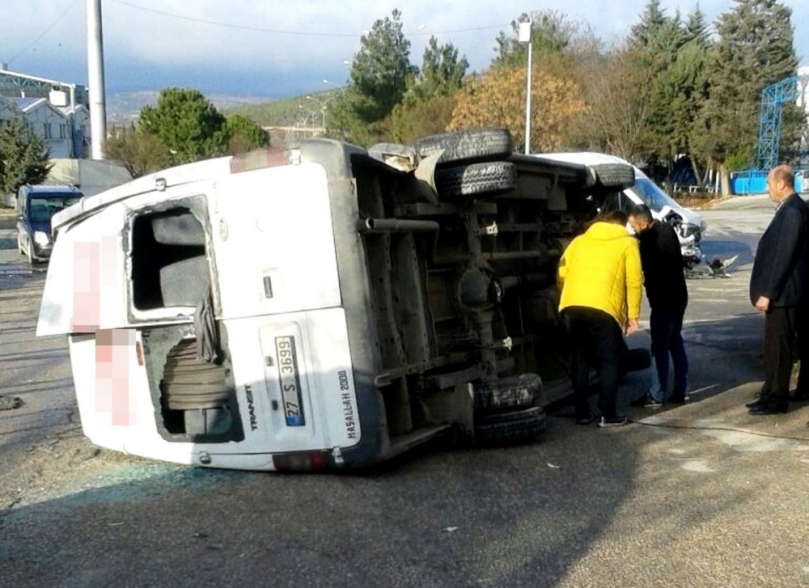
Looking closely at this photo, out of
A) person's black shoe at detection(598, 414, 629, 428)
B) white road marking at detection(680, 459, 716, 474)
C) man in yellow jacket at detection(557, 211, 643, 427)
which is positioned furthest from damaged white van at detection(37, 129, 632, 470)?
white road marking at detection(680, 459, 716, 474)

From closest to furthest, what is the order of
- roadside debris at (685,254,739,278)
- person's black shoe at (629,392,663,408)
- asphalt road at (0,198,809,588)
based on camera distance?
asphalt road at (0,198,809,588) → person's black shoe at (629,392,663,408) → roadside debris at (685,254,739,278)

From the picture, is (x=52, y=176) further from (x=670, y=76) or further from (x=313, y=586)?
(x=313, y=586)

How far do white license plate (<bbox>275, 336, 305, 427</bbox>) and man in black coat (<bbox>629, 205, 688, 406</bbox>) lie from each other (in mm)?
3553

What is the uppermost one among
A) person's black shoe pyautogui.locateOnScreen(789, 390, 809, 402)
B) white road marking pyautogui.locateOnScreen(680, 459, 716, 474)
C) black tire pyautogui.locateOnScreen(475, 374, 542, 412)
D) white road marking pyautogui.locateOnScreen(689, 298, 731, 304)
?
black tire pyautogui.locateOnScreen(475, 374, 542, 412)

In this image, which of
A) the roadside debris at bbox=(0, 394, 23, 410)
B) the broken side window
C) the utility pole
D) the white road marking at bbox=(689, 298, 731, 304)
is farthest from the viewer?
the utility pole

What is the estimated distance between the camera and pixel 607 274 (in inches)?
309

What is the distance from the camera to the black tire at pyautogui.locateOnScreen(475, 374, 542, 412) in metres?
7.15

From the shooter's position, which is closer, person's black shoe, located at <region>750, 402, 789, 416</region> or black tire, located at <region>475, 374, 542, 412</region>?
black tire, located at <region>475, 374, 542, 412</region>

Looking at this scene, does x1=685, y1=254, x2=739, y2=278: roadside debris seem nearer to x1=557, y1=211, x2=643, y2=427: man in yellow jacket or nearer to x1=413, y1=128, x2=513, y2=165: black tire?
x1=557, y1=211, x2=643, y2=427: man in yellow jacket

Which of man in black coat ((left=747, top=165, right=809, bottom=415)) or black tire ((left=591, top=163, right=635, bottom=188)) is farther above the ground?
black tire ((left=591, top=163, right=635, bottom=188))

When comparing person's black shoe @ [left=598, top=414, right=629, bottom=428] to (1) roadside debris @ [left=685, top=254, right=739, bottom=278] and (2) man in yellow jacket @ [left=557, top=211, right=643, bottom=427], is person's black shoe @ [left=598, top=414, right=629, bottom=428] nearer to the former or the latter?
(2) man in yellow jacket @ [left=557, top=211, right=643, bottom=427]

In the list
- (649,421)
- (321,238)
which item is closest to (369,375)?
(321,238)

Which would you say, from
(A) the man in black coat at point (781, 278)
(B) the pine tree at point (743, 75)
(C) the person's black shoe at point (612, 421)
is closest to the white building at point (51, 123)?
(B) the pine tree at point (743, 75)

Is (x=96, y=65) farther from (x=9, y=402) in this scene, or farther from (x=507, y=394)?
(x=507, y=394)
